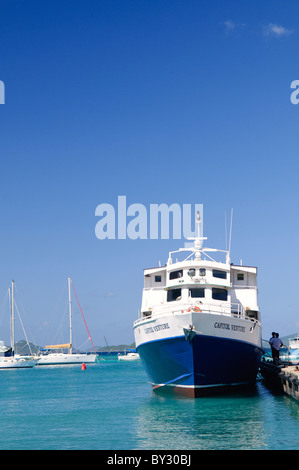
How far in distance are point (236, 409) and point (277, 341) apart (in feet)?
48.2

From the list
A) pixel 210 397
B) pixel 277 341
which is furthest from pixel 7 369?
pixel 210 397

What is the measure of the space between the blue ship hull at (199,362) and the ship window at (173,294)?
10.6 ft

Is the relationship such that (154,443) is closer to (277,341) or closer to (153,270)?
(153,270)

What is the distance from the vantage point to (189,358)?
26.2m

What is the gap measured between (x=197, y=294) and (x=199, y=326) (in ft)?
15.0

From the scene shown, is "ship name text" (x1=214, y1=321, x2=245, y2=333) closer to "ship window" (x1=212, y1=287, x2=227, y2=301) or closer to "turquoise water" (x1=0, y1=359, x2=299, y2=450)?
"ship window" (x1=212, y1=287, x2=227, y2=301)

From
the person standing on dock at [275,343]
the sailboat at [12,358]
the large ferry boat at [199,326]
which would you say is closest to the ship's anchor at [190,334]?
the large ferry boat at [199,326]

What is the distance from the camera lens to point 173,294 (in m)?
31.4

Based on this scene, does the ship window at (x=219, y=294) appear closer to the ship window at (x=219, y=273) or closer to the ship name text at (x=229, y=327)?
the ship window at (x=219, y=273)

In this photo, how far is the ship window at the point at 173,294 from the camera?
31188mm

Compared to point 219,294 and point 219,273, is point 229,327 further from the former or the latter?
point 219,273

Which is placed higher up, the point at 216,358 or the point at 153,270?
the point at 153,270

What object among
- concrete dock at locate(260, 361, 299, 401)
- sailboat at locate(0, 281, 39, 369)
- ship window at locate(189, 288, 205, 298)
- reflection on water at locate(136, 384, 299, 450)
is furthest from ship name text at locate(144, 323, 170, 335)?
sailboat at locate(0, 281, 39, 369)

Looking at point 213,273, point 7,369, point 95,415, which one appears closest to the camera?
point 95,415
